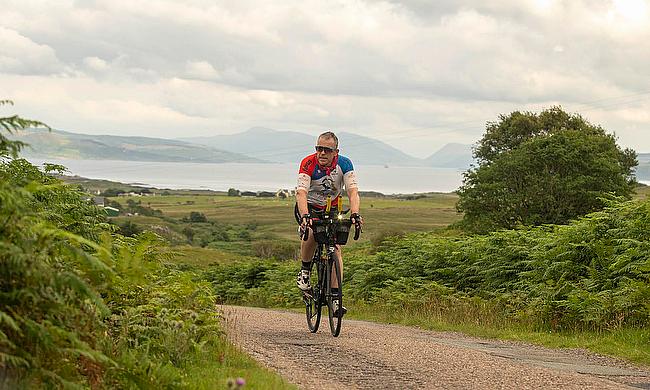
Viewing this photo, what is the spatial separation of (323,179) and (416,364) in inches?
130

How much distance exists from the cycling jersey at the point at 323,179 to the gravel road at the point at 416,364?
6.22ft

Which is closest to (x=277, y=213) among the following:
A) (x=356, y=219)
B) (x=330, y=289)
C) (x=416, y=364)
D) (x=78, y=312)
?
(x=330, y=289)

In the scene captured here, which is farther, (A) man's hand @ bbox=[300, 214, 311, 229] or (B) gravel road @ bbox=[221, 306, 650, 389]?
(A) man's hand @ bbox=[300, 214, 311, 229]

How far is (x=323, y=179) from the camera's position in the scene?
12.0m

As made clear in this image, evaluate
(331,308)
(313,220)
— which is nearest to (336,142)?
(313,220)

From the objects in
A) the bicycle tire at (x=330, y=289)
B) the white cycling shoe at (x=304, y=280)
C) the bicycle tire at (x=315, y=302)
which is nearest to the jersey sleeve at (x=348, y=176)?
the bicycle tire at (x=330, y=289)

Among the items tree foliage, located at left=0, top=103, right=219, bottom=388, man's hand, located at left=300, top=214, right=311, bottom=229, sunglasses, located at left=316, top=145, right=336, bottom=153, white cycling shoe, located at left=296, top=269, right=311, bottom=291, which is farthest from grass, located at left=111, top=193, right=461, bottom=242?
tree foliage, located at left=0, top=103, right=219, bottom=388

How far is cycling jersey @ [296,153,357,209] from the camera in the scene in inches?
471

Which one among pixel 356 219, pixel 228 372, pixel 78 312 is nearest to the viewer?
pixel 78 312

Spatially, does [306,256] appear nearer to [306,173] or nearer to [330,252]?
[330,252]

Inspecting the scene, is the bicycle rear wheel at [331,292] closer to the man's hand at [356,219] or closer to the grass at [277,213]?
the man's hand at [356,219]

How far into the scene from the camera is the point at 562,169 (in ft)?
165

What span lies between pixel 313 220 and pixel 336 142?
43.6 inches

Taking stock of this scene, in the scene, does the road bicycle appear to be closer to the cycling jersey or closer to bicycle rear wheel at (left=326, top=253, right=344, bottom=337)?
bicycle rear wheel at (left=326, top=253, right=344, bottom=337)
